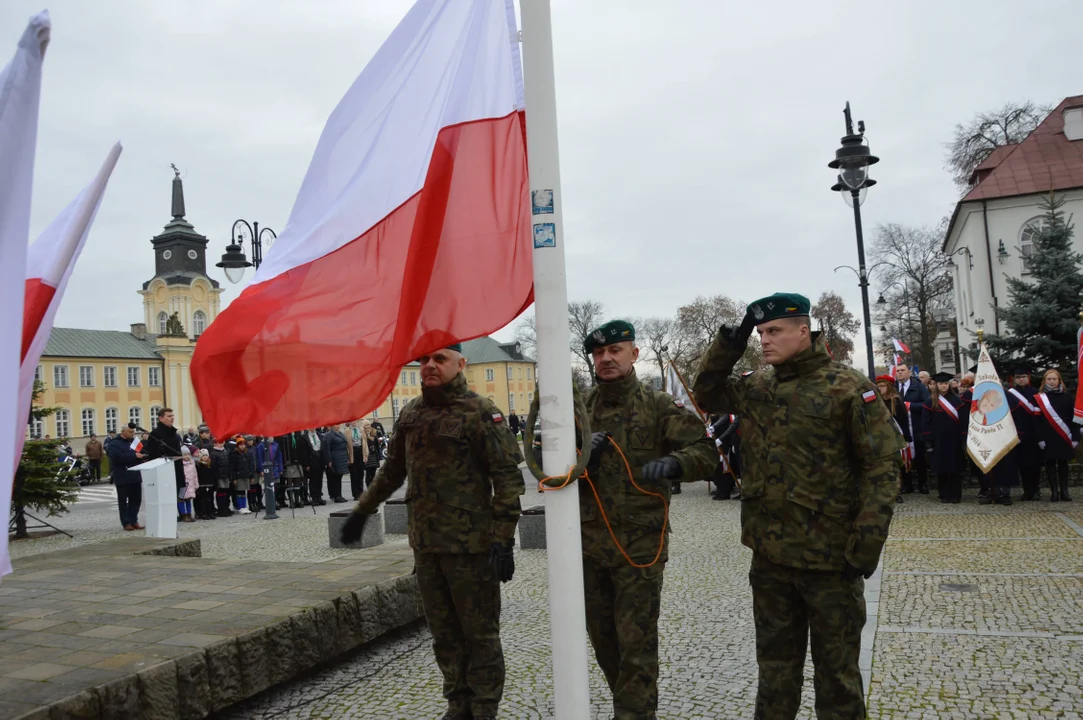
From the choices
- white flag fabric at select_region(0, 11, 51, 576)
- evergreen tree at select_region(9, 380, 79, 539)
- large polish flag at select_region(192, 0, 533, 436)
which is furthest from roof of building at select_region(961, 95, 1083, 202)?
white flag fabric at select_region(0, 11, 51, 576)

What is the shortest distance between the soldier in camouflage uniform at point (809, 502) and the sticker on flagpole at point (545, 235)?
45.8 inches

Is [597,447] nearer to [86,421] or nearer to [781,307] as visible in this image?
[781,307]

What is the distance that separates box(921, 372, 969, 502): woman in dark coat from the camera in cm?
1299

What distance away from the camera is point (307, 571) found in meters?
6.88

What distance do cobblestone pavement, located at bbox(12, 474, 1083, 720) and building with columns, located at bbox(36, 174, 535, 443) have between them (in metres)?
40.4

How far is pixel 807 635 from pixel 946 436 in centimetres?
1053

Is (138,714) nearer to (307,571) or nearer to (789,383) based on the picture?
(307,571)

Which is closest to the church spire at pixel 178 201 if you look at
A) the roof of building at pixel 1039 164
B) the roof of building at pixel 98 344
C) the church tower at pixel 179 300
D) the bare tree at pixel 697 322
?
the church tower at pixel 179 300

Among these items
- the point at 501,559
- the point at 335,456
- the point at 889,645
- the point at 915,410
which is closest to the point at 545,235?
the point at 501,559

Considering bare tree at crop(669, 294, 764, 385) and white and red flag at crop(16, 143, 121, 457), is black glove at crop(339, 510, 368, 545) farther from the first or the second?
bare tree at crop(669, 294, 764, 385)

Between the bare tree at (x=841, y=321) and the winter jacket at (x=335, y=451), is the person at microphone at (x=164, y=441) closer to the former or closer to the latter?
the winter jacket at (x=335, y=451)

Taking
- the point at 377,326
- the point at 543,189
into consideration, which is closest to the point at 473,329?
the point at 377,326

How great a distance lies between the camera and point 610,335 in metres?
4.38

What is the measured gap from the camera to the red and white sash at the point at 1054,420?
12172mm
